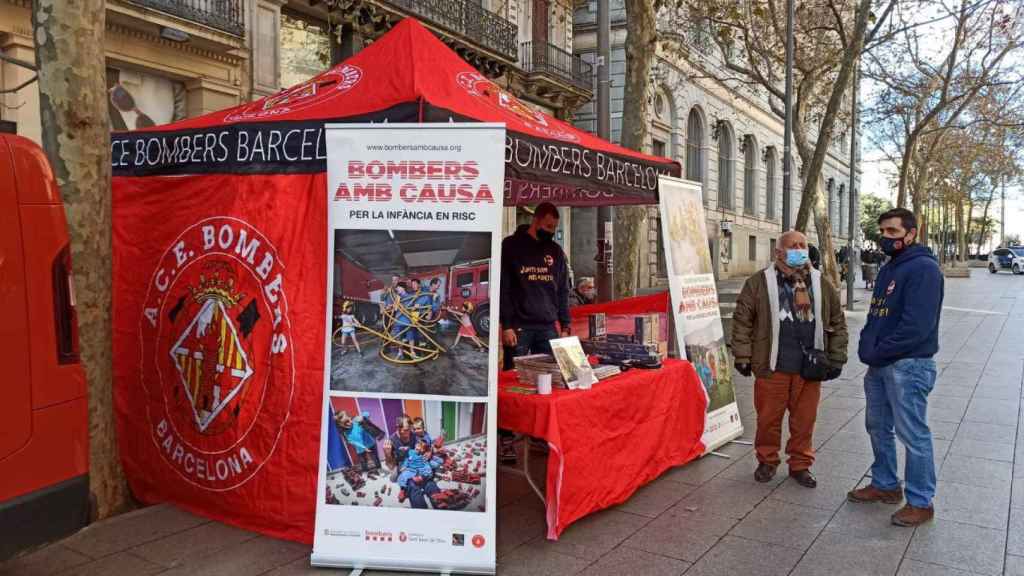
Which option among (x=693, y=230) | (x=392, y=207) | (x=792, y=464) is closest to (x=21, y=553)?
(x=392, y=207)

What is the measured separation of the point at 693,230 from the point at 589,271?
1974 cm

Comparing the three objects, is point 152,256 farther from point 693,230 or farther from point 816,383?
point 816,383

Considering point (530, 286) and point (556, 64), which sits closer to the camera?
point (530, 286)

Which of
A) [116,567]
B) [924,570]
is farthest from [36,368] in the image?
[924,570]

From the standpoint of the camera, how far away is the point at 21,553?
3113 mm

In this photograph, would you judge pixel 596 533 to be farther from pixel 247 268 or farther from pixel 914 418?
pixel 247 268

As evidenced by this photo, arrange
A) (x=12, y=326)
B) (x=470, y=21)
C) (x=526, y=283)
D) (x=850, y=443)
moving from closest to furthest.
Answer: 1. (x=12, y=326)
2. (x=526, y=283)
3. (x=850, y=443)
4. (x=470, y=21)

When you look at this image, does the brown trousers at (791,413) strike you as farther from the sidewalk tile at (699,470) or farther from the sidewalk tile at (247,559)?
the sidewalk tile at (247,559)

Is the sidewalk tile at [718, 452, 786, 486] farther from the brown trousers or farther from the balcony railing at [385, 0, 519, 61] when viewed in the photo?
the balcony railing at [385, 0, 519, 61]

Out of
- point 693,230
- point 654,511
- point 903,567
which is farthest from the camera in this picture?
point 693,230

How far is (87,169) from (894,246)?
202 inches

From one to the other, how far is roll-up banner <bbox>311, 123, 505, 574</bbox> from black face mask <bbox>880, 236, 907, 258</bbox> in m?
2.60

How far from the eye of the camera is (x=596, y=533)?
14.8 ft

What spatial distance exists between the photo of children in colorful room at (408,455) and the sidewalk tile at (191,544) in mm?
874
